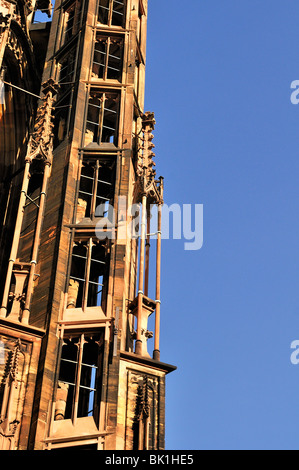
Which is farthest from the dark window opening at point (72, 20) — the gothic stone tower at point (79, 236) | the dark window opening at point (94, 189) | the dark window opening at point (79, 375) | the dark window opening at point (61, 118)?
→ the dark window opening at point (79, 375)

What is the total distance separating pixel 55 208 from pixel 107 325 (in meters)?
5.64

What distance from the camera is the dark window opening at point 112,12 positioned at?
1886 inches

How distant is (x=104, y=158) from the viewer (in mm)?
41094

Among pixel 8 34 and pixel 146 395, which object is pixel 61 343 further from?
pixel 8 34

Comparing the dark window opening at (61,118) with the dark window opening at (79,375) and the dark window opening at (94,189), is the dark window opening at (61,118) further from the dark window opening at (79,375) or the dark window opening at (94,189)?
the dark window opening at (79,375)

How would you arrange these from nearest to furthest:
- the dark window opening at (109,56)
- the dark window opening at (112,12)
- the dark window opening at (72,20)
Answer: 1. the dark window opening at (109,56)
2. the dark window opening at (72,20)
3. the dark window opening at (112,12)

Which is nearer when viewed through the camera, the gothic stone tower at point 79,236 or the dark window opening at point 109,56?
the gothic stone tower at point 79,236

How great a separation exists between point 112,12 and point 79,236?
14.1 metres

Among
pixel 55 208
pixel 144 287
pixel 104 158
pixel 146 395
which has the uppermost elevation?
pixel 104 158

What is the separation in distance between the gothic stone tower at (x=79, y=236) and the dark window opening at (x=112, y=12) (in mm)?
62
